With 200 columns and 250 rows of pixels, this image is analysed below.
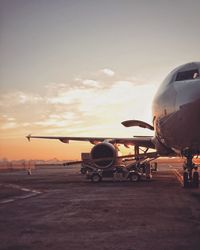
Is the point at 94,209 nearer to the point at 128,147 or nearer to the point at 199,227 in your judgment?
the point at 199,227

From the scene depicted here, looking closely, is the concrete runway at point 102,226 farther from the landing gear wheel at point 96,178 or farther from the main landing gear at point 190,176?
the landing gear wheel at point 96,178

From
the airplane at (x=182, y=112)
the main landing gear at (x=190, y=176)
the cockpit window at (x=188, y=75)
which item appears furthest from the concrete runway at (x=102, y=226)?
the main landing gear at (x=190, y=176)

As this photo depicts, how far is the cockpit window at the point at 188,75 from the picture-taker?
13.2m

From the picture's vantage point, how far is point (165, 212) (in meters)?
8.70

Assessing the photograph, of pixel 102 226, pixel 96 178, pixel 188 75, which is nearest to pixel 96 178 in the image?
pixel 96 178

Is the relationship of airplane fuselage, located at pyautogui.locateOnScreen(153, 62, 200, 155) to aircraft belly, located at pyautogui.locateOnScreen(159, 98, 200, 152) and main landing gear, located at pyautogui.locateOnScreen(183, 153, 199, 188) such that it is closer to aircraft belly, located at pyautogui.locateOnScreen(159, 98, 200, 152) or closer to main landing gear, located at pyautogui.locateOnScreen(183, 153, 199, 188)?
aircraft belly, located at pyautogui.locateOnScreen(159, 98, 200, 152)

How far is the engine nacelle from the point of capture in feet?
72.1

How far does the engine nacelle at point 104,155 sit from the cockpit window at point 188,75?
9.09 meters

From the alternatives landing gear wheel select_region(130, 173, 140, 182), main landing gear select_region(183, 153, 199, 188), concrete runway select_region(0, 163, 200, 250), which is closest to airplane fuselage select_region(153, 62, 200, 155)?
main landing gear select_region(183, 153, 199, 188)

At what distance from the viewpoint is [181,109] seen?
472 inches

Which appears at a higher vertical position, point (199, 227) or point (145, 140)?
point (145, 140)

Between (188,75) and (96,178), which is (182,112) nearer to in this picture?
(188,75)

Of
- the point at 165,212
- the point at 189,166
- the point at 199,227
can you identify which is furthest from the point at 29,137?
the point at 199,227

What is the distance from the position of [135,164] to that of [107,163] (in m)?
3.61
